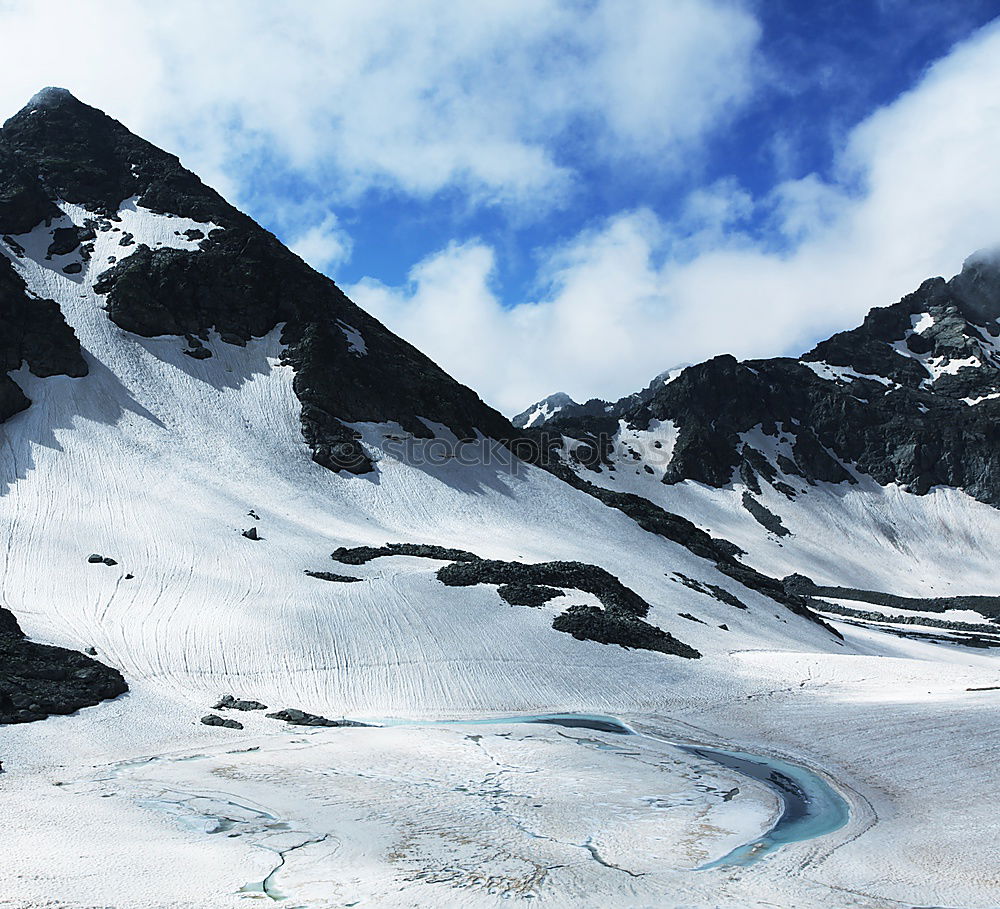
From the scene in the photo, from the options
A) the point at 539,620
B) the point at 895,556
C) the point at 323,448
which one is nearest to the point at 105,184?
the point at 323,448

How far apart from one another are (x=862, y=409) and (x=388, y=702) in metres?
161

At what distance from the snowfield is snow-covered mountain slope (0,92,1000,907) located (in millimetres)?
150

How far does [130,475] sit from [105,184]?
61.3 metres

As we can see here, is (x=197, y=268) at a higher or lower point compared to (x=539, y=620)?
higher

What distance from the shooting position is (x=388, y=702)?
94.2ft

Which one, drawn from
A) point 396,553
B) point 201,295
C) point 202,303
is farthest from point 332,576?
point 201,295

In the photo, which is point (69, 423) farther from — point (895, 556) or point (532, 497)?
point (895, 556)

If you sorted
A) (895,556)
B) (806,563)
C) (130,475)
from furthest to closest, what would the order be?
(895,556) → (806,563) → (130,475)

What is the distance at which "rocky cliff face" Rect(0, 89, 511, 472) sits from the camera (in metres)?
74.1

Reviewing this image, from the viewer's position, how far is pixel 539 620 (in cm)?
3741

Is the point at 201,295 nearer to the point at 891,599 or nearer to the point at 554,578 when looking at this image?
the point at 554,578

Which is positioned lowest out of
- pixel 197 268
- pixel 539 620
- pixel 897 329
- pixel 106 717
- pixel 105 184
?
pixel 106 717

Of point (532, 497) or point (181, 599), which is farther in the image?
point (532, 497)

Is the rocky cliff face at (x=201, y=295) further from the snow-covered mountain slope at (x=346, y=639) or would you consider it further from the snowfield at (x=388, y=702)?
the snowfield at (x=388, y=702)
